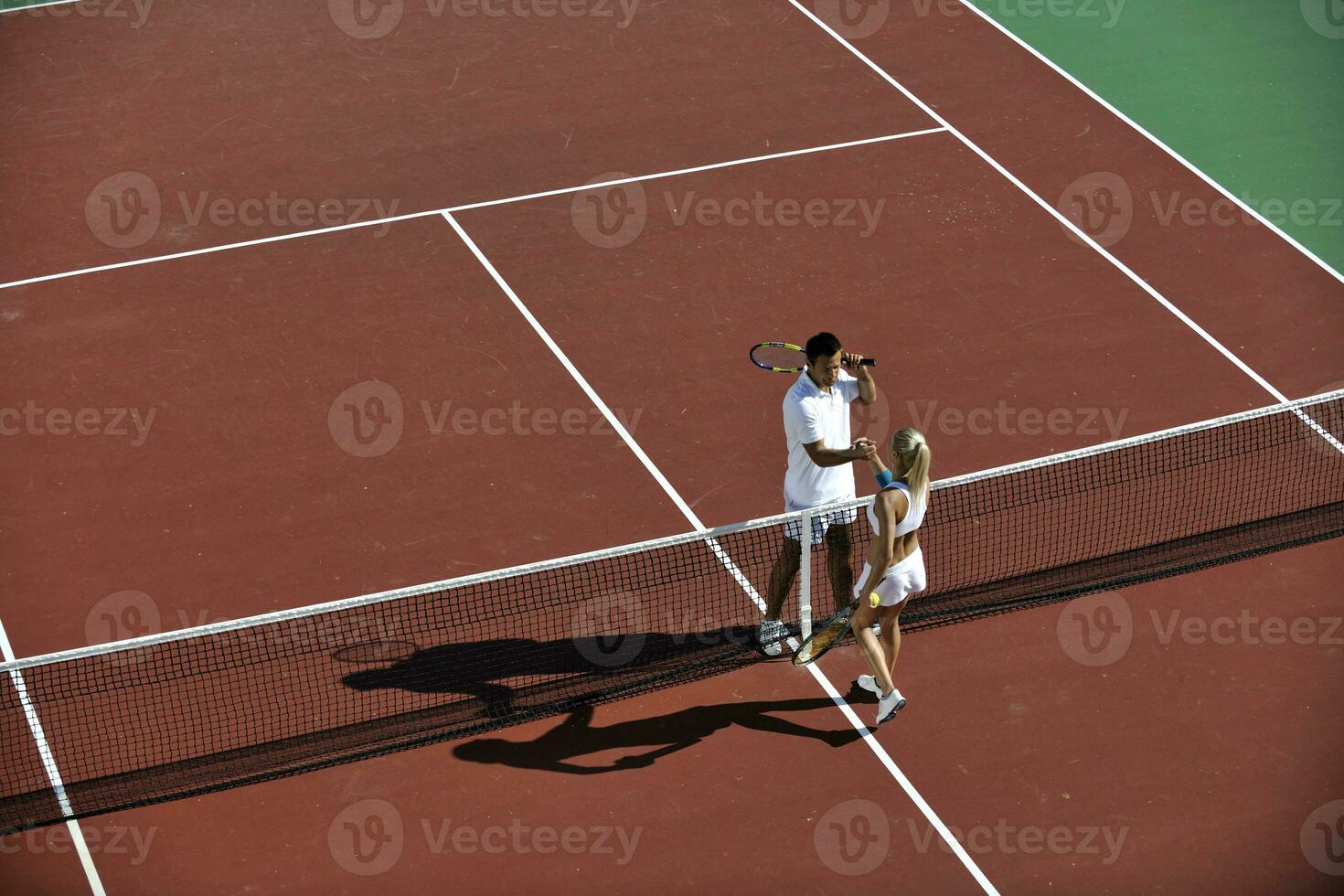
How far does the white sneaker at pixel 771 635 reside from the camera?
409 inches

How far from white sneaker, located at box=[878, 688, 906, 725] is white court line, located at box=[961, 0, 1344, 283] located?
Answer: 7.45 metres

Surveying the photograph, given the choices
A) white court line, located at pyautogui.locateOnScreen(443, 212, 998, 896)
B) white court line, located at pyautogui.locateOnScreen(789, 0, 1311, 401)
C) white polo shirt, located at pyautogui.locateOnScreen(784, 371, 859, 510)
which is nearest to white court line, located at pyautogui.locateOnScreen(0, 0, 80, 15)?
white court line, located at pyautogui.locateOnScreen(443, 212, 998, 896)

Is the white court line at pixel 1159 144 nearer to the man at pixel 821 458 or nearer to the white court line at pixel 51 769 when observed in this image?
the man at pixel 821 458

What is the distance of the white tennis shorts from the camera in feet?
30.7

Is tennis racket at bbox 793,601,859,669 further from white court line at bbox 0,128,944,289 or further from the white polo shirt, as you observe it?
white court line at bbox 0,128,944,289

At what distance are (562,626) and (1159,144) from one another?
941 cm

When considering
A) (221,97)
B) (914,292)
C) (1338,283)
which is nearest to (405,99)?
(221,97)

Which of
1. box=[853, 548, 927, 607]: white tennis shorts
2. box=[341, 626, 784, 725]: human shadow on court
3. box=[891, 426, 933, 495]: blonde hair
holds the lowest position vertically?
box=[341, 626, 784, 725]: human shadow on court

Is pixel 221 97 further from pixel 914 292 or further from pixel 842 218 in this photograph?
pixel 914 292

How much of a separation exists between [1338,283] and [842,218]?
4503 mm

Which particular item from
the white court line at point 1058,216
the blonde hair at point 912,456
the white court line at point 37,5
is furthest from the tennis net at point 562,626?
the white court line at point 37,5

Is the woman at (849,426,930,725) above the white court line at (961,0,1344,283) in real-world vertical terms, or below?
below

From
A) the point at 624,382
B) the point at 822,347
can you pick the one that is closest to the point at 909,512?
the point at 822,347

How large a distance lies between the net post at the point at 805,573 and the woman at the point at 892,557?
46 centimetres
